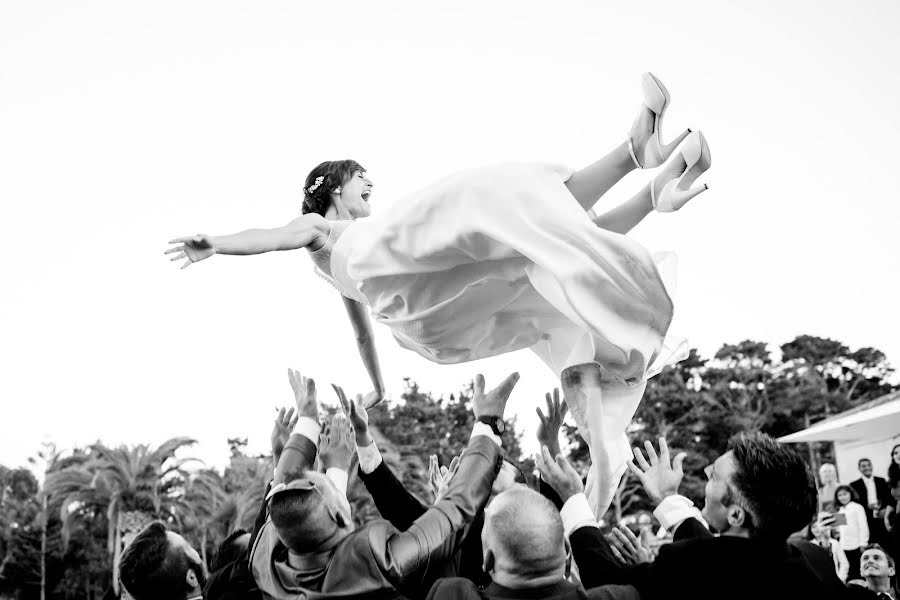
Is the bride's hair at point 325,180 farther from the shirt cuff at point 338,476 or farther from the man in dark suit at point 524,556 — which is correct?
the man in dark suit at point 524,556

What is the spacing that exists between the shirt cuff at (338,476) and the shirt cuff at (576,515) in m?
0.85

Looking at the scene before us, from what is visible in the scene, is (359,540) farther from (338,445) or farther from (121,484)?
(121,484)

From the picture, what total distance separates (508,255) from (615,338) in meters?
0.64

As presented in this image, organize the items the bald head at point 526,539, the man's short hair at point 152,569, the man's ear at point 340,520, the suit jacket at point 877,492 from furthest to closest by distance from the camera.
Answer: the suit jacket at point 877,492 < the man's short hair at point 152,569 < the man's ear at point 340,520 < the bald head at point 526,539

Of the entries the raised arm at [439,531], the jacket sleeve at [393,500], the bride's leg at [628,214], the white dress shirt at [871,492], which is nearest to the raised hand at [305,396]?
the jacket sleeve at [393,500]

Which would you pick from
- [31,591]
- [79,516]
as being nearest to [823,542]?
[79,516]

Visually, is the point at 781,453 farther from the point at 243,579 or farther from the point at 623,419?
the point at 243,579

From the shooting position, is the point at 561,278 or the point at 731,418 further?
the point at 731,418

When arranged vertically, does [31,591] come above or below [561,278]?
below

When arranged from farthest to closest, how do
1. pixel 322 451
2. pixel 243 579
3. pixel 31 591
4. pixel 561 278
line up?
pixel 31 591
pixel 561 278
pixel 322 451
pixel 243 579

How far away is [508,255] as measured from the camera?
→ 3.96 meters

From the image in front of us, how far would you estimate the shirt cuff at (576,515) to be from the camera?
2815mm

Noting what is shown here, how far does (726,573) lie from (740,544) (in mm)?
110

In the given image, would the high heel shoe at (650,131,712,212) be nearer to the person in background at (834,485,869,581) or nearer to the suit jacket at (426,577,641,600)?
the suit jacket at (426,577,641,600)
